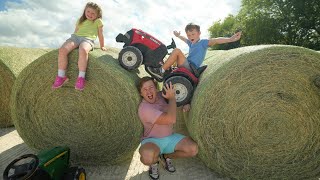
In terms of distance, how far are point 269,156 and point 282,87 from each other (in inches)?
30.4

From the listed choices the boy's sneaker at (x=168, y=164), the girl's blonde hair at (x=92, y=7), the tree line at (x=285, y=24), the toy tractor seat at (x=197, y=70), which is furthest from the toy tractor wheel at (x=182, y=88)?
the tree line at (x=285, y=24)

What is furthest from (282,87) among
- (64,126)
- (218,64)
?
(64,126)

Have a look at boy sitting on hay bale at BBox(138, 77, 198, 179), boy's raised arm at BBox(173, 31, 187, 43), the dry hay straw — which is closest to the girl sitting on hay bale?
boy sitting on hay bale at BBox(138, 77, 198, 179)

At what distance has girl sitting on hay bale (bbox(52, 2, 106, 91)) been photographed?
13.0 ft

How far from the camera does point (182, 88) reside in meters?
4.03

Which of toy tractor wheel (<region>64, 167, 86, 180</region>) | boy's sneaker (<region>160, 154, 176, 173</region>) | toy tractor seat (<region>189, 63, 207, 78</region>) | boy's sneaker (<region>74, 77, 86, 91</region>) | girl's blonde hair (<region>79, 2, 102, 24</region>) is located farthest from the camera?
girl's blonde hair (<region>79, 2, 102, 24</region>)

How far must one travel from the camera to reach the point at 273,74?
11.7 feet

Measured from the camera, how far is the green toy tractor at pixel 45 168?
2930mm

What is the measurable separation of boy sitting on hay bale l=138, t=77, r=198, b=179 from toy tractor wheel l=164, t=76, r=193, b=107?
8 centimetres

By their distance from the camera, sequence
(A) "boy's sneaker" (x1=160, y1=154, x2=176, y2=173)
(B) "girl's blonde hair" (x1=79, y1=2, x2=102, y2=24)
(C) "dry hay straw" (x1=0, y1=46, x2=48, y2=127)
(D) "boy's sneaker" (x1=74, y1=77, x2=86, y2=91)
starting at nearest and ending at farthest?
1. (D) "boy's sneaker" (x1=74, y1=77, x2=86, y2=91)
2. (A) "boy's sneaker" (x1=160, y1=154, x2=176, y2=173)
3. (B) "girl's blonde hair" (x1=79, y1=2, x2=102, y2=24)
4. (C) "dry hay straw" (x1=0, y1=46, x2=48, y2=127)

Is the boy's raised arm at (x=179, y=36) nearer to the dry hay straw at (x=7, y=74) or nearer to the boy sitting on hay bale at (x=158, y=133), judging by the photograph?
the boy sitting on hay bale at (x=158, y=133)

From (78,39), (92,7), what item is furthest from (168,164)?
(92,7)

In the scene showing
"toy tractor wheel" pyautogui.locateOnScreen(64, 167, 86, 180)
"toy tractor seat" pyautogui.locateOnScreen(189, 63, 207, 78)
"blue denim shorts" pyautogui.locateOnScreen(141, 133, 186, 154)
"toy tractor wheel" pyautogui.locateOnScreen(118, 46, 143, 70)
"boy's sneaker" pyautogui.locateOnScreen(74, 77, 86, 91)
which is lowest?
"toy tractor wheel" pyautogui.locateOnScreen(64, 167, 86, 180)

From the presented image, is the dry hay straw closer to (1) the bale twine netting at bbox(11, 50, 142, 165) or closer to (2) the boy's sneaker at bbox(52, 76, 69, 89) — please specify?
(1) the bale twine netting at bbox(11, 50, 142, 165)
